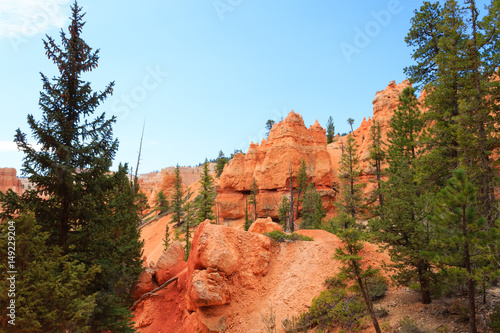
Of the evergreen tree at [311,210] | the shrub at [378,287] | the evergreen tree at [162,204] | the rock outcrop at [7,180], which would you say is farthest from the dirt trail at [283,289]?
the rock outcrop at [7,180]

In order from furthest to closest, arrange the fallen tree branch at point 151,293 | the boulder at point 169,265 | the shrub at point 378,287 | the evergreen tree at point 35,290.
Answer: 1. the boulder at point 169,265
2. the fallen tree branch at point 151,293
3. the shrub at point 378,287
4. the evergreen tree at point 35,290

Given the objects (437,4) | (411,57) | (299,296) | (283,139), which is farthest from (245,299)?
(283,139)

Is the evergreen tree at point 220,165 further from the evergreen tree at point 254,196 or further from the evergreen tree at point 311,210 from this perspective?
the evergreen tree at point 311,210

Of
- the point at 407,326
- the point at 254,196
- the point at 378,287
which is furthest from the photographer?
the point at 254,196

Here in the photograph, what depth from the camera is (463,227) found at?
25.9 feet

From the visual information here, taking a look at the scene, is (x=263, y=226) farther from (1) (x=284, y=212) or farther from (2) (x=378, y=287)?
(1) (x=284, y=212)

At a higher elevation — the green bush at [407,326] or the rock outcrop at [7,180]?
the rock outcrop at [7,180]

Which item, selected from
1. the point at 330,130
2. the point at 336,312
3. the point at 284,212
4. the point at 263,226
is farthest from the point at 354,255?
the point at 330,130

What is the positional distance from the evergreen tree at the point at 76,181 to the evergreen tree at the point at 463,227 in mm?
9422

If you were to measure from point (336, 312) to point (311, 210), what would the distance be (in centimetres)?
2731

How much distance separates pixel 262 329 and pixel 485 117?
13.4 metres

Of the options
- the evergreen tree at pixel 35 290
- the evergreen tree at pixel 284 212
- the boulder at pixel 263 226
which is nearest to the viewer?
the evergreen tree at pixel 35 290

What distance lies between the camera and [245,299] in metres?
15.3

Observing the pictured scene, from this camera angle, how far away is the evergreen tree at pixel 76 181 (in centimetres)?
867
